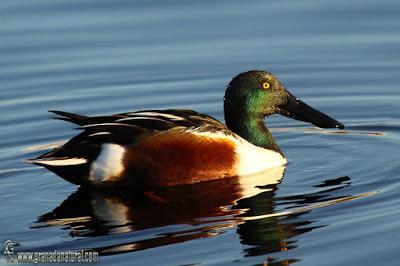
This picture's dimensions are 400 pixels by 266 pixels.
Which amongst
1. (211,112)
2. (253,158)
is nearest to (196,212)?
(253,158)

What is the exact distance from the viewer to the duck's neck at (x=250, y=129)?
11328 millimetres

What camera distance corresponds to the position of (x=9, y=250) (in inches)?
348

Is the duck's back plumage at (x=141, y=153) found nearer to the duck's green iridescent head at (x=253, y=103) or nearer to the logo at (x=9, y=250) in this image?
the duck's green iridescent head at (x=253, y=103)

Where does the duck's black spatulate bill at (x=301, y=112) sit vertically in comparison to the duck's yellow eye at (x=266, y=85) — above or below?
below

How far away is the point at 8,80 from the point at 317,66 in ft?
11.4

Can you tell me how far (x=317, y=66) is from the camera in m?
13.9

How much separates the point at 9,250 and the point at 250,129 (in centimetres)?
323

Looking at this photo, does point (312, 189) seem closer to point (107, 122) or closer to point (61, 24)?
point (107, 122)

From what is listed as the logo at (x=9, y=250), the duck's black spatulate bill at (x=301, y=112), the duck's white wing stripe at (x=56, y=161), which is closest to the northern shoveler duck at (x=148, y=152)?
the duck's white wing stripe at (x=56, y=161)

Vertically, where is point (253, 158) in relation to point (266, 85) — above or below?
below

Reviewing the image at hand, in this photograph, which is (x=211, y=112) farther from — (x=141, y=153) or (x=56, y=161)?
(x=56, y=161)

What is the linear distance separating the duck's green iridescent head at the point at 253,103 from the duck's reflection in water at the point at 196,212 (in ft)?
1.68

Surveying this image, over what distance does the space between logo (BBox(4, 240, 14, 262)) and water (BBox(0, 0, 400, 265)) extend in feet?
0.46

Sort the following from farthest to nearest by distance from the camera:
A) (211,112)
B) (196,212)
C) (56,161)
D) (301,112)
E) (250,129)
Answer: (211,112) < (301,112) < (250,129) < (56,161) < (196,212)
